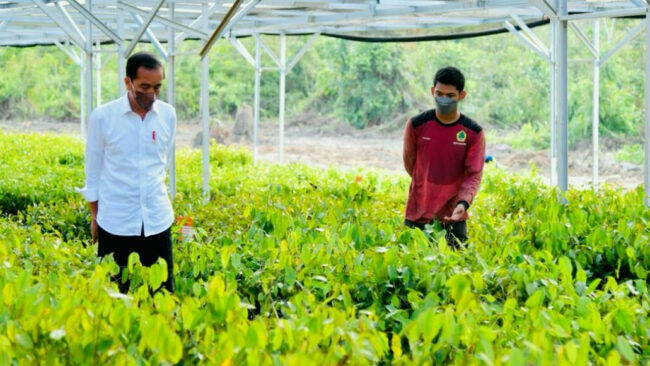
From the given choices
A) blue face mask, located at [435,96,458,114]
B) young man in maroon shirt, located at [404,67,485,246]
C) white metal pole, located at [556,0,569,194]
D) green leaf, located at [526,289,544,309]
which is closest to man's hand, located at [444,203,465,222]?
young man in maroon shirt, located at [404,67,485,246]

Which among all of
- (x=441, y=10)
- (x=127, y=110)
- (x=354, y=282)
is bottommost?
(x=354, y=282)

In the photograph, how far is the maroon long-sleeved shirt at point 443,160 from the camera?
564 centimetres

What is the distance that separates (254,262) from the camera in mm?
4305

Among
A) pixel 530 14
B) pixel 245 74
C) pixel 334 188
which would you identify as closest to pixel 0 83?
pixel 245 74

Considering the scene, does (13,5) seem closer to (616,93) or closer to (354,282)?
(354,282)

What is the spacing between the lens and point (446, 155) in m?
5.66

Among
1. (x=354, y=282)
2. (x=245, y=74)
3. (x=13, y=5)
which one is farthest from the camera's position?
(x=245, y=74)

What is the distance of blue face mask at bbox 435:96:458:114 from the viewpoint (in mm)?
5535

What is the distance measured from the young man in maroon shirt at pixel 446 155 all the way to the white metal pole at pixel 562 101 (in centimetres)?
155

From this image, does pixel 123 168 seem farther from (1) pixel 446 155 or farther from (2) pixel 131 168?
(1) pixel 446 155

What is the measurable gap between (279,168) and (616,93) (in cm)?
1575

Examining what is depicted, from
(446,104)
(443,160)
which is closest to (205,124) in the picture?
(443,160)

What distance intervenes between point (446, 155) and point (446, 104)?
293 mm

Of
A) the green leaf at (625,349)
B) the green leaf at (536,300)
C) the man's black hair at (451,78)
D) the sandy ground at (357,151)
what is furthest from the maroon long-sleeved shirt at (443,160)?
the sandy ground at (357,151)
